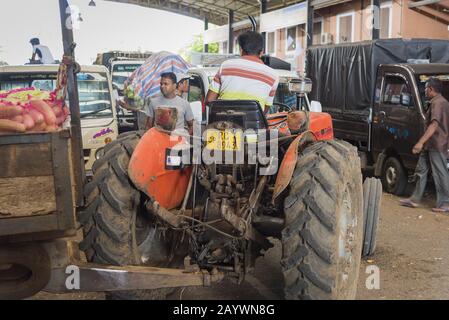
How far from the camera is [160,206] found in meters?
3.58

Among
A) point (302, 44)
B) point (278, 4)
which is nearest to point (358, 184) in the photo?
point (302, 44)

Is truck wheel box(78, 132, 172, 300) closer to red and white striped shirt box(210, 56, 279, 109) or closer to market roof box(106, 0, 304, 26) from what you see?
red and white striped shirt box(210, 56, 279, 109)

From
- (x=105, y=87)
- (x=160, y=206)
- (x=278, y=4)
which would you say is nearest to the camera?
(x=160, y=206)

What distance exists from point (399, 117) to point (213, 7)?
20.0 meters

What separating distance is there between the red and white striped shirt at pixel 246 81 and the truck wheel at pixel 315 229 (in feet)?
2.26

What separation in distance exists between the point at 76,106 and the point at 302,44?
59.4ft

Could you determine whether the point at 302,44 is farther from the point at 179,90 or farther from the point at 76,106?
the point at 76,106

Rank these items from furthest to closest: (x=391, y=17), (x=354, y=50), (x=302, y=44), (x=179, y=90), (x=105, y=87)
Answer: (x=302, y=44)
(x=391, y=17)
(x=354, y=50)
(x=105, y=87)
(x=179, y=90)

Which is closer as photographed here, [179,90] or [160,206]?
[160,206]

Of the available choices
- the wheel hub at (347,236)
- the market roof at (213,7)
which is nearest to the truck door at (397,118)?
the wheel hub at (347,236)

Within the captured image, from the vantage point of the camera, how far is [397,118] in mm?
9039

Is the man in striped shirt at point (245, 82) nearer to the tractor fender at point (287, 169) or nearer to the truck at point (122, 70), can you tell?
the tractor fender at point (287, 169)

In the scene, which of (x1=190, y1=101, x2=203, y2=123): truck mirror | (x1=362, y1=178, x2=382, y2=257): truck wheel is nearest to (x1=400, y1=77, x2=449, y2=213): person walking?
(x1=362, y1=178, x2=382, y2=257): truck wheel

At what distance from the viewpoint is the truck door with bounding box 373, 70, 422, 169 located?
866 centimetres
